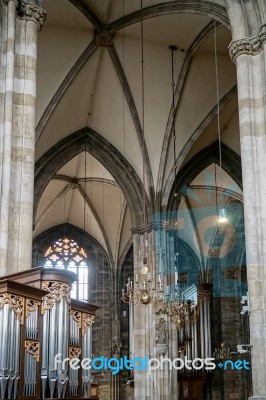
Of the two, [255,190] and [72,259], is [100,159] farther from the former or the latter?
[255,190]

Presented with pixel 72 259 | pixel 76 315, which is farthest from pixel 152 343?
pixel 76 315

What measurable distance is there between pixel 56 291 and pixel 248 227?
5.45 m

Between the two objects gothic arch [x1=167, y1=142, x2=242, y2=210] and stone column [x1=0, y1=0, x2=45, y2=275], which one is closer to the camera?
stone column [x1=0, y1=0, x2=45, y2=275]

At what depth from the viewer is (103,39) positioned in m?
22.3

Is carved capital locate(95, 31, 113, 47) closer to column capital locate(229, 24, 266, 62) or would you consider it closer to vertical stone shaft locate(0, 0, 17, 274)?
column capital locate(229, 24, 266, 62)

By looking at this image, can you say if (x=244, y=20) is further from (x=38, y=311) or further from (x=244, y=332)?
(x=244, y=332)

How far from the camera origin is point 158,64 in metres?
23.3

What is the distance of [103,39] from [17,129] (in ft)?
33.3

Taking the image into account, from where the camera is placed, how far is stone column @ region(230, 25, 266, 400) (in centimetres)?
1376

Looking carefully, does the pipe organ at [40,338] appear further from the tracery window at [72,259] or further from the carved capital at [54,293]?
the tracery window at [72,259]

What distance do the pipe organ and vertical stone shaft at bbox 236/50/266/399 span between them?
422 cm

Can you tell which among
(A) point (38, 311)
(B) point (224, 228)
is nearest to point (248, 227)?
(A) point (38, 311)

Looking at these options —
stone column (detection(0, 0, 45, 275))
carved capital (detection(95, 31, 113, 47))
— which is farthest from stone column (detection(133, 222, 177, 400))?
stone column (detection(0, 0, 45, 275))

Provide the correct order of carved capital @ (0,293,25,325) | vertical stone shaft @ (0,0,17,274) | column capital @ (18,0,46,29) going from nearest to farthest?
carved capital @ (0,293,25,325) → vertical stone shaft @ (0,0,17,274) → column capital @ (18,0,46,29)
